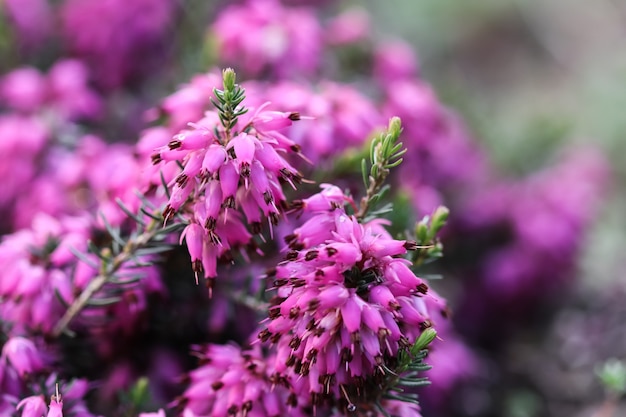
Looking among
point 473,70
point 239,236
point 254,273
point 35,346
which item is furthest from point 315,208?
point 473,70

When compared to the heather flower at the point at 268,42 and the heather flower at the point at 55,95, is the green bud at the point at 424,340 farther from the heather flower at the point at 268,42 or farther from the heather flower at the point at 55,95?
the heather flower at the point at 55,95

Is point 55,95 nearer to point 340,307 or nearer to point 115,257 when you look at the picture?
point 115,257

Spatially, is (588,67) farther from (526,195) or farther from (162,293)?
(162,293)

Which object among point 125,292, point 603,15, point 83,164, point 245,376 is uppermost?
point 603,15

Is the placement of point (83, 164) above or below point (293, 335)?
above

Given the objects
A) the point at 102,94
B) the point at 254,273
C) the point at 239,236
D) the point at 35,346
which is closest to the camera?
the point at 239,236

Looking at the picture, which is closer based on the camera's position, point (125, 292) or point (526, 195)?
point (125, 292)

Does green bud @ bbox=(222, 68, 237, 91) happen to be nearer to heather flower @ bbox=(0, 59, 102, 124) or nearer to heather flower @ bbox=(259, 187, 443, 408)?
heather flower @ bbox=(259, 187, 443, 408)
